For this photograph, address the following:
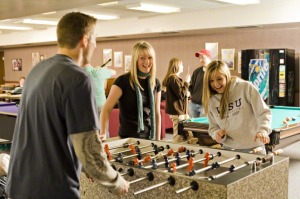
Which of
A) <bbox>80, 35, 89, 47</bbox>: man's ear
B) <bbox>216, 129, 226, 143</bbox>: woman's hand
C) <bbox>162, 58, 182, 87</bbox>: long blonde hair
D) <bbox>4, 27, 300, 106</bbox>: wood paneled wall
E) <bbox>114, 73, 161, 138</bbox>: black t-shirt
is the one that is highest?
<bbox>4, 27, 300, 106</bbox>: wood paneled wall

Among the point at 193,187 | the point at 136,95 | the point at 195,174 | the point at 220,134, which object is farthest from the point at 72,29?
the point at 220,134

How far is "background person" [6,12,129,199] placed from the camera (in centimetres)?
161

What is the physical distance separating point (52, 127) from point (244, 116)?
1.73 meters

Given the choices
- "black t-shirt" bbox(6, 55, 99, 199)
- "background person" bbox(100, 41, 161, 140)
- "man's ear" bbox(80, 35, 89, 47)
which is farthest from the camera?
"background person" bbox(100, 41, 161, 140)

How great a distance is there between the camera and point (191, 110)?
6.58 meters

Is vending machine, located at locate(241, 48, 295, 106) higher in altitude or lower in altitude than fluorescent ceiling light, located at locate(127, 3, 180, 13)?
lower

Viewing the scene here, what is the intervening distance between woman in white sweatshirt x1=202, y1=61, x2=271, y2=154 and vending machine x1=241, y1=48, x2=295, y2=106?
4474 mm

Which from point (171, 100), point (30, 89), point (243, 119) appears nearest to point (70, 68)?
point (30, 89)

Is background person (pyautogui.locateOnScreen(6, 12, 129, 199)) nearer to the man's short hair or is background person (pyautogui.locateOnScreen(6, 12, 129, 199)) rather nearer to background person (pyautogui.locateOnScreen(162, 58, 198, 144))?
the man's short hair

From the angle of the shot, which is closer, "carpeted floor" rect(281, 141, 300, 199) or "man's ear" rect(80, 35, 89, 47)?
"man's ear" rect(80, 35, 89, 47)

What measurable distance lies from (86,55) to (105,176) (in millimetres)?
541

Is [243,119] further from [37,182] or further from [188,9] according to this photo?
[188,9]

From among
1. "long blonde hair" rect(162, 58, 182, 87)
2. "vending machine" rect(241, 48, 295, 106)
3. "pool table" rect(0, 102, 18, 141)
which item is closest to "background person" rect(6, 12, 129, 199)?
"pool table" rect(0, 102, 18, 141)

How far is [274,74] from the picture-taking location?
23.7 feet
